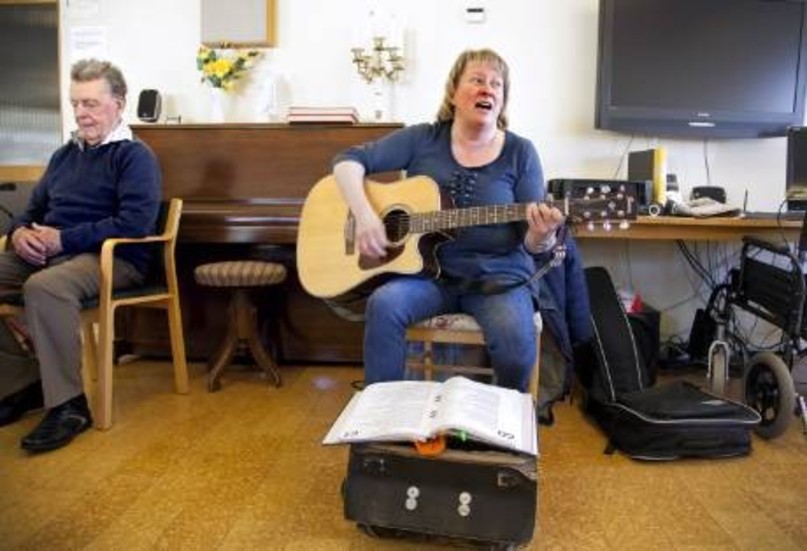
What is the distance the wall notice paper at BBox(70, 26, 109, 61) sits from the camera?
9.94ft

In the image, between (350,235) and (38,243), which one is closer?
(350,235)

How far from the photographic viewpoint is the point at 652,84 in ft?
8.94

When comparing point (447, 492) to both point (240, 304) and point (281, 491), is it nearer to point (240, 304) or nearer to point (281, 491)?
point (281, 491)

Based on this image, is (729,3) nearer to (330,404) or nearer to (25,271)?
(330,404)

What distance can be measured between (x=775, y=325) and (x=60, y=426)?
2302 millimetres

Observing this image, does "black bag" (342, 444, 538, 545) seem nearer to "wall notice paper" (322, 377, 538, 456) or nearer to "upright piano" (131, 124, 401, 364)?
"wall notice paper" (322, 377, 538, 456)

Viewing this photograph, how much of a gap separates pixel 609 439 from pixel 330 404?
96 centimetres

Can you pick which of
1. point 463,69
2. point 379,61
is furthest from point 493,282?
point 379,61

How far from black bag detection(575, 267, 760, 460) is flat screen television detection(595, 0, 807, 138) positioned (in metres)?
1.16

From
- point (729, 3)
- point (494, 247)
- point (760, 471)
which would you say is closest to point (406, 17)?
point (729, 3)

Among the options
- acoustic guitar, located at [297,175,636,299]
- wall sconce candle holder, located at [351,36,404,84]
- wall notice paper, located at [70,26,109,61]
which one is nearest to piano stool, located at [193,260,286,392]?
acoustic guitar, located at [297,175,636,299]

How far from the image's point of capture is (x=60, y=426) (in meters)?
1.84

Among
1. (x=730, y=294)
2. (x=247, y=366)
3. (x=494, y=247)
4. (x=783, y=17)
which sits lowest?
(x=247, y=366)

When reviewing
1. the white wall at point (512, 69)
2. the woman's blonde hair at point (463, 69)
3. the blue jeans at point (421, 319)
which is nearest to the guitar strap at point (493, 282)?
the blue jeans at point (421, 319)
